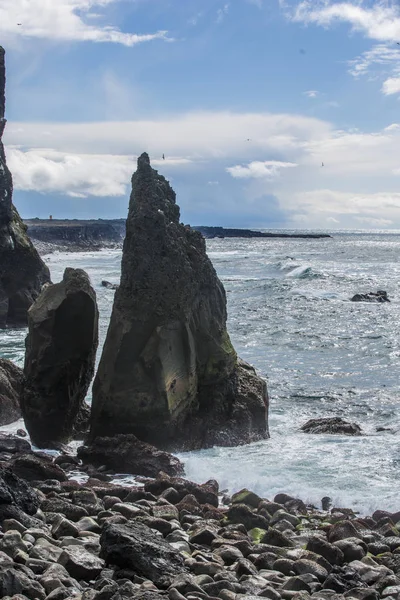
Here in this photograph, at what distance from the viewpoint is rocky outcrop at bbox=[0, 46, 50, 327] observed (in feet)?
121

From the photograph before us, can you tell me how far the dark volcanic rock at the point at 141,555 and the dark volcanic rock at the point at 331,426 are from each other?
922 cm

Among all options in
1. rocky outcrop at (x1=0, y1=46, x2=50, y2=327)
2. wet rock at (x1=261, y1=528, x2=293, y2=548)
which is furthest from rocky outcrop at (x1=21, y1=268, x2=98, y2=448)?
rocky outcrop at (x1=0, y1=46, x2=50, y2=327)

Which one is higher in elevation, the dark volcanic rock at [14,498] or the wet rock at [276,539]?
the dark volcanic rock at [14,498]

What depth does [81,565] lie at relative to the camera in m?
8.10

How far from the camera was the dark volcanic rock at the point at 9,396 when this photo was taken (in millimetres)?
17266

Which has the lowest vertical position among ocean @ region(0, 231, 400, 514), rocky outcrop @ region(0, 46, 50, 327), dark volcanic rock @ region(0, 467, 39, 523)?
ocean @ region(0, 231, 400, 514)

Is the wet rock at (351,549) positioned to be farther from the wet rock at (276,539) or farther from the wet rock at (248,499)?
the wet rock at (248,499)

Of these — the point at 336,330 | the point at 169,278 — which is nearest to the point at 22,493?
the point at 169,278

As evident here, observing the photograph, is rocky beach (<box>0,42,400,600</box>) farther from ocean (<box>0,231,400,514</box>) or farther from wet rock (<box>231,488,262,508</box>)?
ocean (<box>0,231,400,514</box>)

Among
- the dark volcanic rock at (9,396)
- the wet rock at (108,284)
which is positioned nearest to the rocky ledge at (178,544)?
the dark volcanic rock at (9,396)

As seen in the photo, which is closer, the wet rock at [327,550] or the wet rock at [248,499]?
the wet rock at [327,550]

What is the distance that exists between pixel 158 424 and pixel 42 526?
582 centimetres

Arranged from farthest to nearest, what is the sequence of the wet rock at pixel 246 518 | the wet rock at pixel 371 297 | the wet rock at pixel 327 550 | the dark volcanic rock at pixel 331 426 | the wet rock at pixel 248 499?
the wet rock at pixel 371 297 < the dark volcanic rock at pixel 331 426 < the wet rock at pixel 248 499 < the wet rock at pixel 246 518 < the wet rock at pixel 327 550

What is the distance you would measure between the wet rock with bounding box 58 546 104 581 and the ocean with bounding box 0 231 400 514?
5.35 meters
